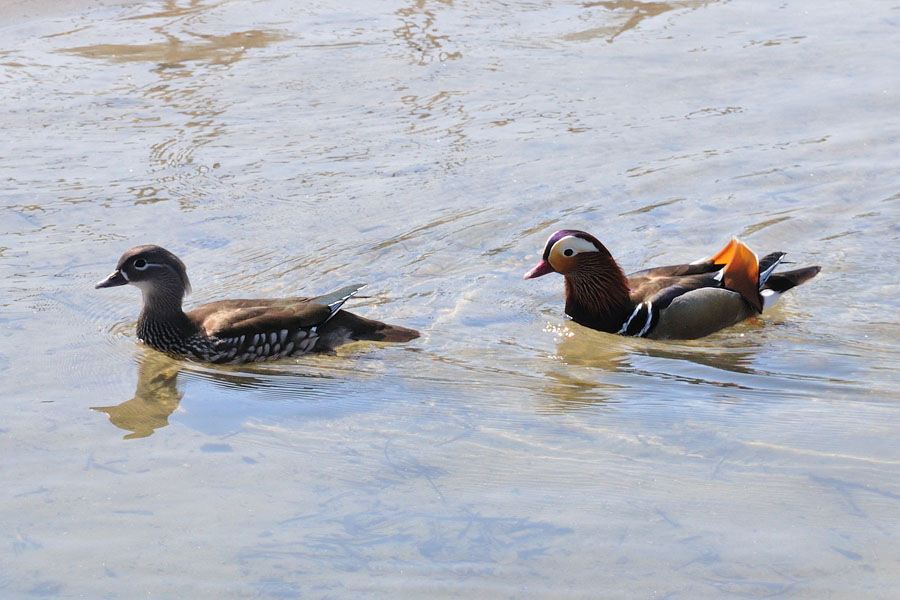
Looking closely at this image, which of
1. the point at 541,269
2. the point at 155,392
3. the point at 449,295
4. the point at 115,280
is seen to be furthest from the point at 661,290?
the point at 115,280

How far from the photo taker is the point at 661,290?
269 inches

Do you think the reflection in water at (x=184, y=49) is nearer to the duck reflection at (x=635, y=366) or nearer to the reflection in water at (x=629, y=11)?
the reflection in water at (x=629, y=11)

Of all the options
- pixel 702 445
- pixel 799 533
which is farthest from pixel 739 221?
pixel 799 533

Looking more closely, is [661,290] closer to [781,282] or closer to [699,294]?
[699,294]

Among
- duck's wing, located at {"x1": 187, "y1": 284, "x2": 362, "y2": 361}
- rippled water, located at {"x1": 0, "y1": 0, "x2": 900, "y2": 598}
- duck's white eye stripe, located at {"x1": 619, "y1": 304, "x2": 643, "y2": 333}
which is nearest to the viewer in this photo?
rippled water, located at {"x1": 0, "y1": 0, "x2": 900, "y2": 598}

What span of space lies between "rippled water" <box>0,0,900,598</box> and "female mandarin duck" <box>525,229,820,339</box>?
0.68 feet

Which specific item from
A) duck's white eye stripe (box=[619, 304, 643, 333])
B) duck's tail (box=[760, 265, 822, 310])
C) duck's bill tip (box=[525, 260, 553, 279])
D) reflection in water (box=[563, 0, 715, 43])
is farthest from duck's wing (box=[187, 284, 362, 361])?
reflection in water (box=[563, 0, 715, 43])

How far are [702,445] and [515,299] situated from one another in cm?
248

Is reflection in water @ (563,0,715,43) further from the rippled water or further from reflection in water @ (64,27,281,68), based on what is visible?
reflection in water @ (64,27,281,68)

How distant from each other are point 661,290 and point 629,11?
636 centimetres

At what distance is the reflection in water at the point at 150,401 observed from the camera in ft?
16.9

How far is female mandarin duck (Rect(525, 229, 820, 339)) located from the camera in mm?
6777

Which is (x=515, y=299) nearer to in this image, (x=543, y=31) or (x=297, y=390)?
(x=297, y=390)

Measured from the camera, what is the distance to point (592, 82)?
1027 cm
